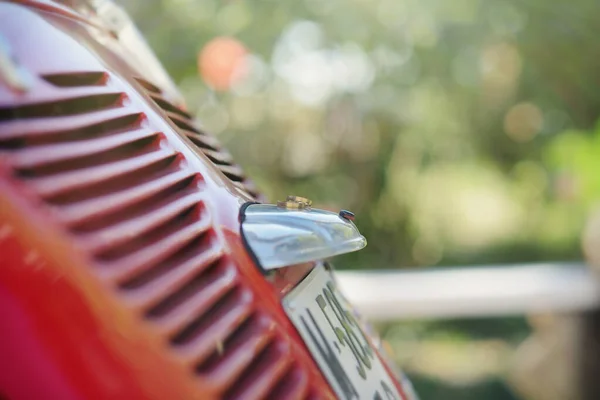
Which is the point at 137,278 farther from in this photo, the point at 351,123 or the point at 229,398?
the point at 351,123

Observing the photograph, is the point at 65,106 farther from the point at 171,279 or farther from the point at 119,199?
the point at 171,279

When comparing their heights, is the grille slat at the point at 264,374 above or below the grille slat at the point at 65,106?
below

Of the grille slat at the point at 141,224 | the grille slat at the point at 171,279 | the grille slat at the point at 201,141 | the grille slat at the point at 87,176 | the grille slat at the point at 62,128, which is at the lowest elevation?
the grille slat at the point at 171,279

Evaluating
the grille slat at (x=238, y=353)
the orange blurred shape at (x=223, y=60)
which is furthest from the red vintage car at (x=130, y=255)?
the orange blurred shape at (x=223, y=60)

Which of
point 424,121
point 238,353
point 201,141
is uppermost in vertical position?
point 201,141

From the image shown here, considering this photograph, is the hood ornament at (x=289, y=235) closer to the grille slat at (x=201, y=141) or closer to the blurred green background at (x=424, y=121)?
the grille slat at (x=201, y=141)

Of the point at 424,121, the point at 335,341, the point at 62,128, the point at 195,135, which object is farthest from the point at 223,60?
the point at 62,128
